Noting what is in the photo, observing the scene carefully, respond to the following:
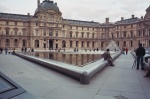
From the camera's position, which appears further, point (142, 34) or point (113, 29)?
point (113, 29)

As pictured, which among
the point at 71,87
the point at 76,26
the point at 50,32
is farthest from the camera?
the point at 76,26

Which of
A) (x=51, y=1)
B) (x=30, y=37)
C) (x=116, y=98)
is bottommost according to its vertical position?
(x=116, y=98)

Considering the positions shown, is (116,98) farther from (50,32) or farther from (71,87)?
(50,32)

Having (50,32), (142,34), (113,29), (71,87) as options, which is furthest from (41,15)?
(71,87)

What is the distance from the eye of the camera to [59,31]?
7512cm

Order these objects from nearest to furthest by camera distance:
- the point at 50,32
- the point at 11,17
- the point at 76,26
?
1. the point at 11,17
2. the point at 50,32
3. the point at 76,26

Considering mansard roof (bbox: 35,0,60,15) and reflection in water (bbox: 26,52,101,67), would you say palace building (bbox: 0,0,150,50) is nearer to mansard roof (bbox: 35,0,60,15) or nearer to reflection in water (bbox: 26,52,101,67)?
mansard roof (bbox: 35,0,60,15)

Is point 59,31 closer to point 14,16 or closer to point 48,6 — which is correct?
point 48,6

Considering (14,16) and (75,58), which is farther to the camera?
(14,16)

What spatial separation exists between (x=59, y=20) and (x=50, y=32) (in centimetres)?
613

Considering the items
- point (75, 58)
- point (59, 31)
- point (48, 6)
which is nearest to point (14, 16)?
point (48, 6)

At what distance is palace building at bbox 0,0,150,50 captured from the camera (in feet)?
224

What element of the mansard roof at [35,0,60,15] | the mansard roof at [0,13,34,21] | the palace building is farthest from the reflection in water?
the mansard roof at [35,0,60,15]

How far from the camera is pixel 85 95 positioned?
629 cm
